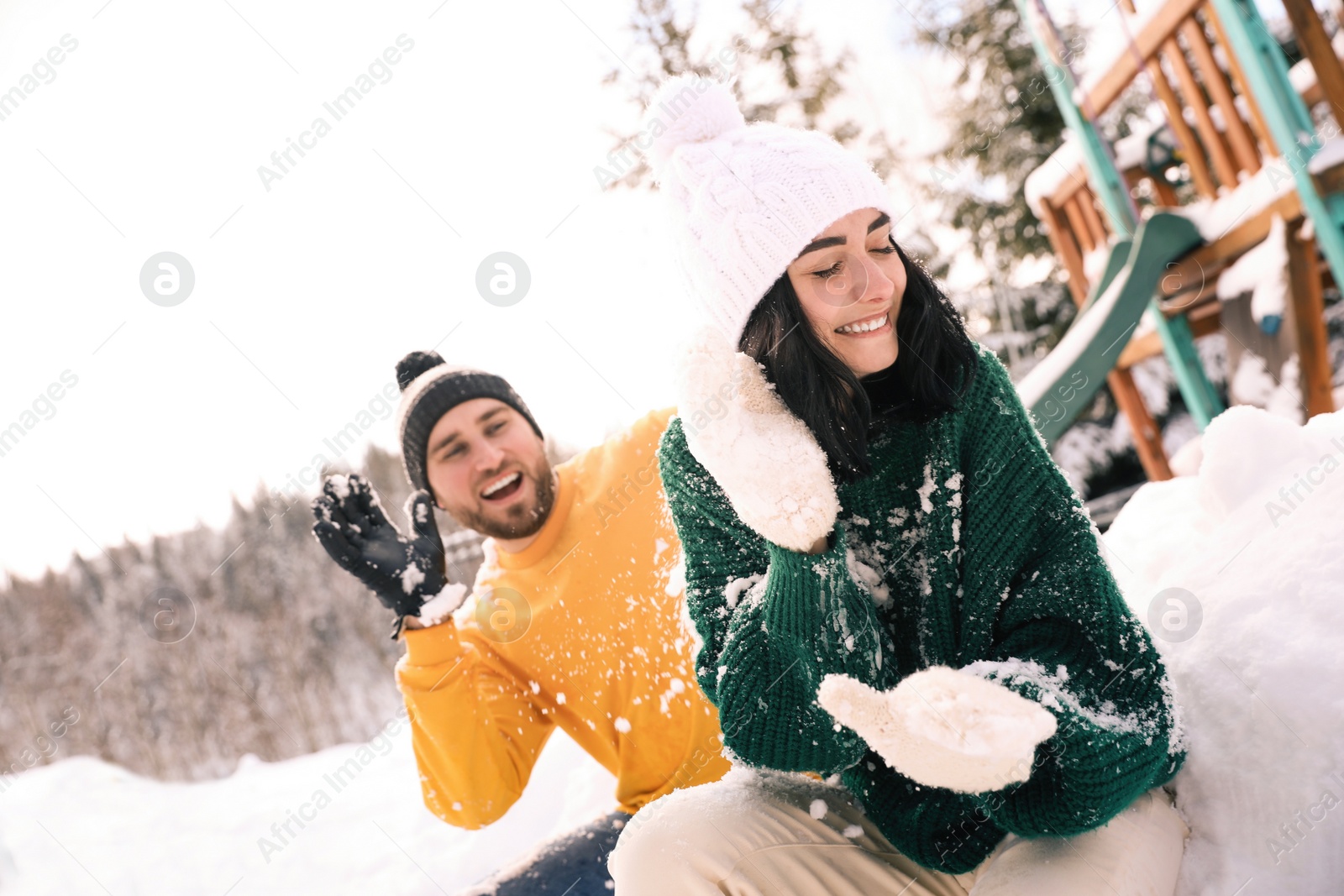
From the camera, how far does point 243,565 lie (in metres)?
9.38

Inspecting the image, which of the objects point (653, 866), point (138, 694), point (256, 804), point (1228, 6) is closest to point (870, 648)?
point (653, 866)

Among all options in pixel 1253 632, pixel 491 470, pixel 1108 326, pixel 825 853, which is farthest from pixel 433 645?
pixel 1108 326

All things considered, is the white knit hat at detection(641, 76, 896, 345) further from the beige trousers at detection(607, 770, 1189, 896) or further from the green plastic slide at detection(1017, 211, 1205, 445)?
the green plastic slide at detection(1017, 211, 1205, 445)

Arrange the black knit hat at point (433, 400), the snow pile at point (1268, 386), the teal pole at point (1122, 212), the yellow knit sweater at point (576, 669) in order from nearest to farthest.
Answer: the yellow knit sweater at point (576, 669)
the black knit hat at point (433, 400)
the snow pile at point (1268, 386)
the teal pole at point (1122, 212)

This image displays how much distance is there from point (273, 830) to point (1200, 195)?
5.84 meters

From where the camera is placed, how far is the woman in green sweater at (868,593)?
120cm

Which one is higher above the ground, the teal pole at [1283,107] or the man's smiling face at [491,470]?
the man's smiling face at [491,470]

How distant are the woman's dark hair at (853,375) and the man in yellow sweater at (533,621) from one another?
2.28 feet

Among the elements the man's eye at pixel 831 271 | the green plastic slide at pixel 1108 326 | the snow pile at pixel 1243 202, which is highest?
the man's eye at pixel 831 271

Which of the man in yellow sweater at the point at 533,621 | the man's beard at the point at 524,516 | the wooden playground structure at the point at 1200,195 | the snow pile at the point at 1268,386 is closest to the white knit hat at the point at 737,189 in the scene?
the man in yellow sweater at the point at 533,621

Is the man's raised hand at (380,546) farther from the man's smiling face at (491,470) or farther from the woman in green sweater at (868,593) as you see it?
the woman in green sweater at (868,593)

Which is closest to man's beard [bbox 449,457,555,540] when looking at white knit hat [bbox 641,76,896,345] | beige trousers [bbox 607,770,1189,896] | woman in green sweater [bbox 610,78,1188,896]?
woman in green sweater [bbox 610,78,1188,896]

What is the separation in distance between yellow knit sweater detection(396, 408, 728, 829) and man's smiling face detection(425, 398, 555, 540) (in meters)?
0.09

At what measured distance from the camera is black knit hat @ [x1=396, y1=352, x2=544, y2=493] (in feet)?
8.97
